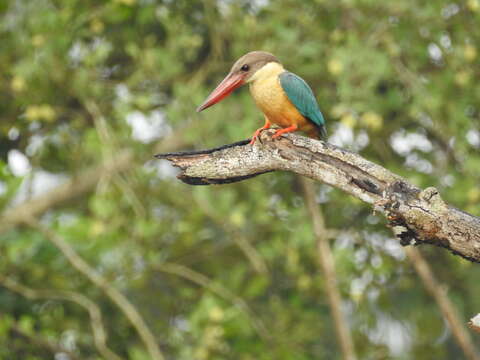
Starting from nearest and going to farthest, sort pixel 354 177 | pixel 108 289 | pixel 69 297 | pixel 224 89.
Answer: pixel 354 177, pixel 224 89, pixel 108 289, pixel 69 297

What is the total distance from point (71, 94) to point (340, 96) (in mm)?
1619

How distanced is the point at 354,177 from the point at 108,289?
239 centimetres

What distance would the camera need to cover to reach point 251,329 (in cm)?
493

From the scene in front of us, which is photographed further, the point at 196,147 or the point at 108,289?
the point at 196,147

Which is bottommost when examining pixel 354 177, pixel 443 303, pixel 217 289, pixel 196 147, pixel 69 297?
pixel 354 177

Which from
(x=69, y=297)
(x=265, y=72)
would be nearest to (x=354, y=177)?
(x=265, y=72)

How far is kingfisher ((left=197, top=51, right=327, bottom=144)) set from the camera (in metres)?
3.09

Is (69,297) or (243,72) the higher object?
(243,72)

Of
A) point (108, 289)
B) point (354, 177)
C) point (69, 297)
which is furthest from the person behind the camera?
point (69, 297)

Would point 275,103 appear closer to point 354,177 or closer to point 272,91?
point 272,91

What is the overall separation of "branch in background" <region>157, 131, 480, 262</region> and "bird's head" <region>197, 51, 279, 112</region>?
50 cm

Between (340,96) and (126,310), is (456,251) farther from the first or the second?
(126,310)

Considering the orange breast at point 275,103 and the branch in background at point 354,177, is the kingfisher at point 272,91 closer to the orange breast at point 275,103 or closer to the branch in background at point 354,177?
the orange breast at point 275,103

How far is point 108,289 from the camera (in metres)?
4.48
